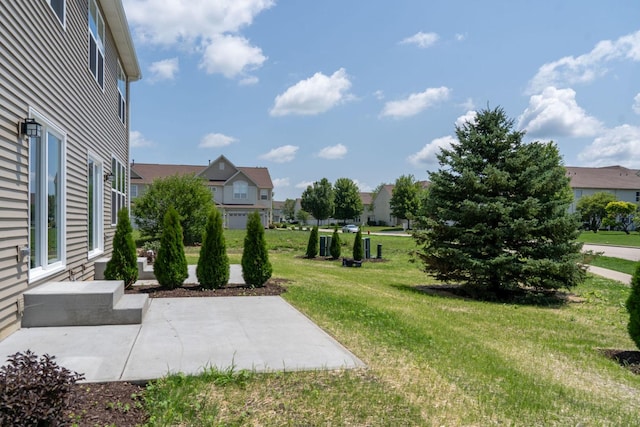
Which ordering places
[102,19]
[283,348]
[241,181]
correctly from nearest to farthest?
1. [283,348]
2. [102,19]
3. [241,181]

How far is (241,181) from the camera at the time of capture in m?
45.3

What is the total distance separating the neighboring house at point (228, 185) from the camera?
44.7 meters

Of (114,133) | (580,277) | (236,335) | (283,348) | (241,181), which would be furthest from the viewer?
(241,181)

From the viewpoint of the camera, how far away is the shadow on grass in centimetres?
1062

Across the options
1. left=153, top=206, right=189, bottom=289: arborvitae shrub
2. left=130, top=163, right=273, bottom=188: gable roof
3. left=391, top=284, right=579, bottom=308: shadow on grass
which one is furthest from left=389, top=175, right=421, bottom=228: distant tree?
left=153, top=206, right=189, bottom=289: arborvitae shrub

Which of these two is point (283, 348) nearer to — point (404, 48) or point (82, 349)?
point (82, 349)

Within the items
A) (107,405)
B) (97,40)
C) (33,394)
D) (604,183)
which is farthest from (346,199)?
(33,394)

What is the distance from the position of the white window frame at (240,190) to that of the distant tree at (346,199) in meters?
22.2

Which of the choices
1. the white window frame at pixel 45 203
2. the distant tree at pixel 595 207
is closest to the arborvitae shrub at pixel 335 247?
the white window frame at pixel 45 203

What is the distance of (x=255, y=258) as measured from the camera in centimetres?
902

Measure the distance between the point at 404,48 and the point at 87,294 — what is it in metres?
10.1

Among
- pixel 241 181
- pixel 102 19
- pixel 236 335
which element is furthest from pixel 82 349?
pixel 241 181

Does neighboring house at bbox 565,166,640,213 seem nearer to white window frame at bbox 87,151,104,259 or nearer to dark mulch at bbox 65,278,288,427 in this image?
white window frame at bbox 87,151,104,259

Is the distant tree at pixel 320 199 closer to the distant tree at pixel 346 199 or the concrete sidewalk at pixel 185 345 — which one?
the distant tree at pixel 346 199
